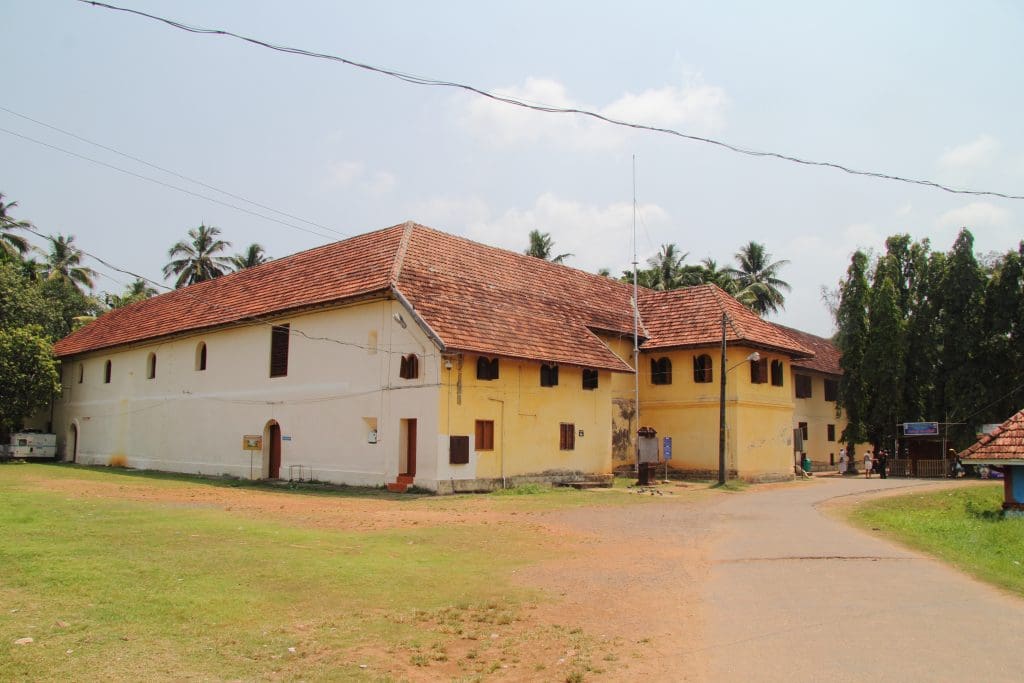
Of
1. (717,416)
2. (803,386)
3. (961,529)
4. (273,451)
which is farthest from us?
(803,386)

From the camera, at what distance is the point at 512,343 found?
21906mm

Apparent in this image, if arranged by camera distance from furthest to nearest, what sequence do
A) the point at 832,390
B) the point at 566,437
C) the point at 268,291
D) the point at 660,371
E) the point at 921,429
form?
the point at 832,390 → the point at 921,429 → the point at 660,371 → the point at 268,291 → the point at 566,437

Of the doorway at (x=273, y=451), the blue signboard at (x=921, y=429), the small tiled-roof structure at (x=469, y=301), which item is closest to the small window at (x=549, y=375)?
the small tiled-roof structure at (x=469, y=301)

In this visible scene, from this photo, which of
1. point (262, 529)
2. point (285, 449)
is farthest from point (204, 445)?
point (262, 529)

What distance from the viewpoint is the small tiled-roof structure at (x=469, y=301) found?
21797 millimetres

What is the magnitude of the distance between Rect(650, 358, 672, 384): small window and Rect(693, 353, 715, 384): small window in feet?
3.51

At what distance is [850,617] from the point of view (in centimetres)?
711

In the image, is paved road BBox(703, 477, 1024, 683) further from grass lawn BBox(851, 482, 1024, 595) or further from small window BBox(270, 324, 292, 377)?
small window BBox(270, 324, 292, 377)

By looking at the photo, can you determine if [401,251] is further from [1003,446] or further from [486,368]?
[1003,446]

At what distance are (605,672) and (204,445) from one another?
25.2m

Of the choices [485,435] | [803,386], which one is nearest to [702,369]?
Answer: [485,435]

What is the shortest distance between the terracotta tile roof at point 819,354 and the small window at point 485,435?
67.4 feet

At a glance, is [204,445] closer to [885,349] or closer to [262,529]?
[262,529]

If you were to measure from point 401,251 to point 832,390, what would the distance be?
2667cm
